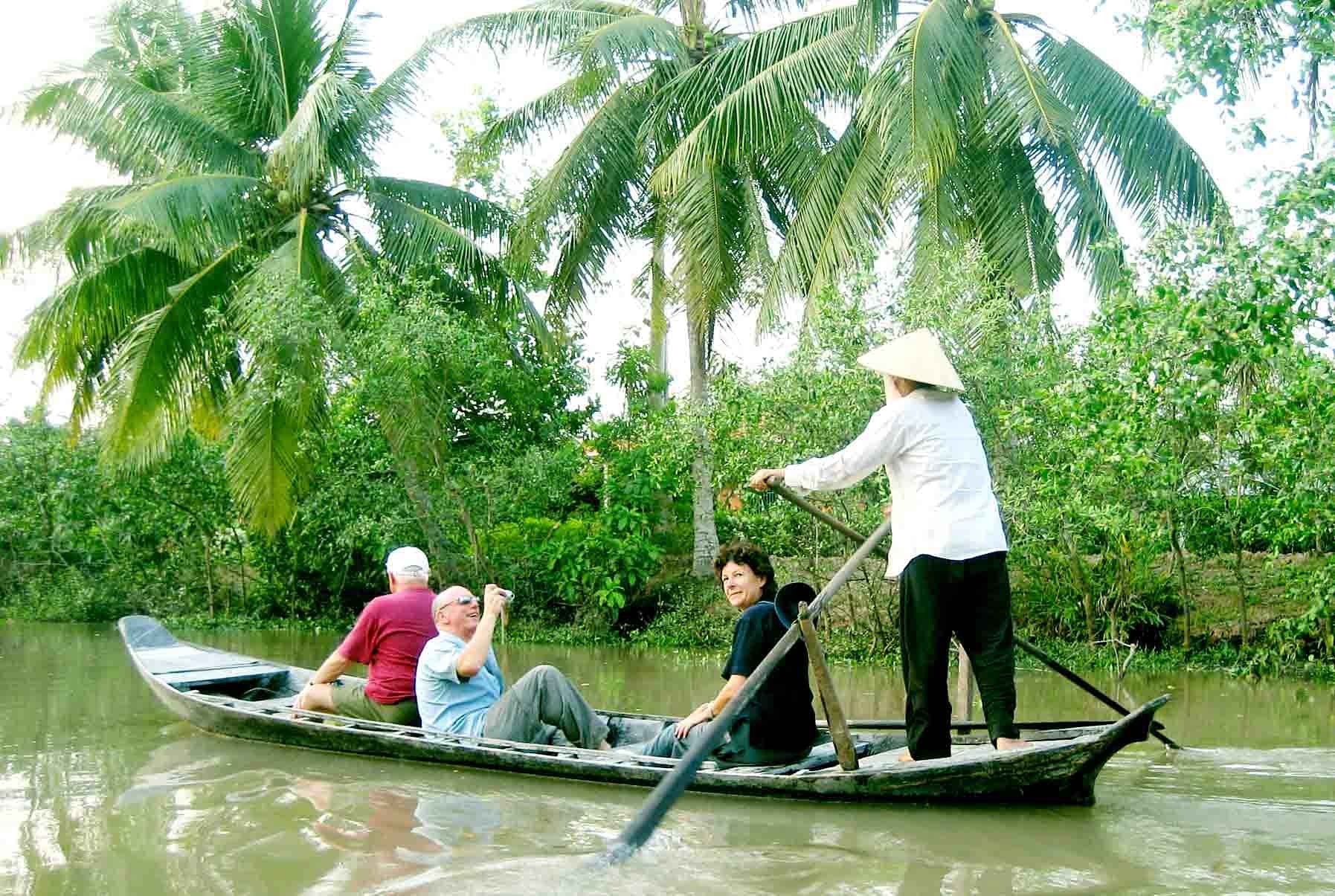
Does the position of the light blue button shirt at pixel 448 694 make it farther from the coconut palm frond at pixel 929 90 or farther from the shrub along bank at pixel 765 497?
the coconut palm frond at pixel 929 90

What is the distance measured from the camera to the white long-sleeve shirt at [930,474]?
5242mm

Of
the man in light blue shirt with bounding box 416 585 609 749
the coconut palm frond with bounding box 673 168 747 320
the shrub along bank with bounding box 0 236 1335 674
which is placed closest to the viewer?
the man in light blue shirt with bounding box 416 585 609 749

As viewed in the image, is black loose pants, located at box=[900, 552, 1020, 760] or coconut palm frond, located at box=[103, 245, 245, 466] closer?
black loose pants, located at box=[900, 552, 1020, 760]

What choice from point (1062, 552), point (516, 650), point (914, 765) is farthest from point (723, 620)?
point (914, 765)

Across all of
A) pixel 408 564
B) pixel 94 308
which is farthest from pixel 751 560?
pixel 94 308

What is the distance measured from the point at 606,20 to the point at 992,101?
4950 mm

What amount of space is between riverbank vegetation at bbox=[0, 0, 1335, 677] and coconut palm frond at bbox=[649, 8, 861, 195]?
5cm

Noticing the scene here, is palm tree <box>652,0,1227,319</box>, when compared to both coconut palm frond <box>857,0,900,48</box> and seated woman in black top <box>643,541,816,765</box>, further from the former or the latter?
seated woman in black top <box>643,541,816,765</box>

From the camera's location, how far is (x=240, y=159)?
1477 centimetres

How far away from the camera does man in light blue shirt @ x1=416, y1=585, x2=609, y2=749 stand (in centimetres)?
637

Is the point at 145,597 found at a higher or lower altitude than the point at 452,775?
higher

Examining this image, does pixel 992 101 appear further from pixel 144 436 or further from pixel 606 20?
pixel 144 436

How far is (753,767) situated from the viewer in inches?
225

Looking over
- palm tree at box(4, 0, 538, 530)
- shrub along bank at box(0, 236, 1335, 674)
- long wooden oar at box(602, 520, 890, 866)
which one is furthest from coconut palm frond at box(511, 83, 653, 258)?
long wooden oar at box(602, 520, 890, 866)
